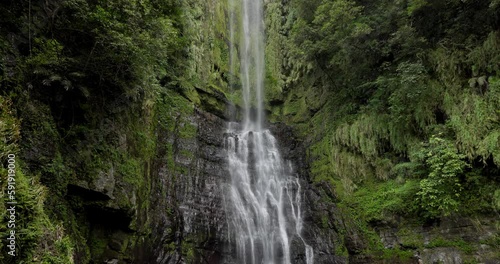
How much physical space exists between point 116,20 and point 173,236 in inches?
280

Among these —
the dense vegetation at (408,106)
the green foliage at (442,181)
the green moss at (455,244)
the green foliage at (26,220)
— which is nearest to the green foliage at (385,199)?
the dense vegetation at (408,106)

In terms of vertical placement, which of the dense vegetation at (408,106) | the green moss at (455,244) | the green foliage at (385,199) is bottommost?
the green moss at (455,244)

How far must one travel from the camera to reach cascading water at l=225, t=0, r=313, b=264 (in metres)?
11.6

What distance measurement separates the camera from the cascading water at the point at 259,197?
11586 mm

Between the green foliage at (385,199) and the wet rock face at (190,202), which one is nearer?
the wet rock face at (190,202)

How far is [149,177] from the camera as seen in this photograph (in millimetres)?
10680

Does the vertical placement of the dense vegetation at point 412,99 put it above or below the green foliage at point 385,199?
above

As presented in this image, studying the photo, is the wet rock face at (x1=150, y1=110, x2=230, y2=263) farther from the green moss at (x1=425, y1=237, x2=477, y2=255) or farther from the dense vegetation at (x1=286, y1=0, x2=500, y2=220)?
the green moss at (x1=425, y1=237, x2=477, y2=255)

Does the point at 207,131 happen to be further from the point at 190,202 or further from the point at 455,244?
the point at 455,244

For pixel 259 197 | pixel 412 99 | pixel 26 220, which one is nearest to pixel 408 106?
pixel 412 99

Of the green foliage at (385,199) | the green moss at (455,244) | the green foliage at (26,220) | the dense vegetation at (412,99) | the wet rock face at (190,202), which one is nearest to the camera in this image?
the green foliage at (26,220)

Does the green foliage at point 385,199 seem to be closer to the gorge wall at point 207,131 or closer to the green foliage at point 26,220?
the gorge wall at point 207,131

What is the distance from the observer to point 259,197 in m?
13.6

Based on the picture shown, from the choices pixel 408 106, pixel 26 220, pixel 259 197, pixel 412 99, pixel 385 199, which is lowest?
pixel 26 220
